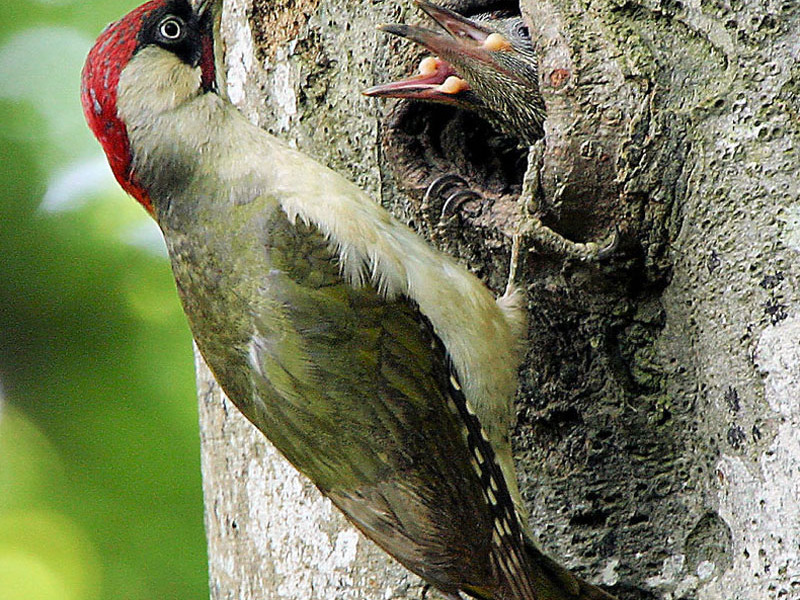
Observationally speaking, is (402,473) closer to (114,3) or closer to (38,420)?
(38,420)

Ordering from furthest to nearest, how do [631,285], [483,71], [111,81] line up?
[483,71] < [111,81] < [631,285]

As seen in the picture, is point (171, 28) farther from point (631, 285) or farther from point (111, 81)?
point (631, 285)

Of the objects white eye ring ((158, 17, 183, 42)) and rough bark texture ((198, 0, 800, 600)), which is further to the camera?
white eye ring ((158, 17, 183, 42))

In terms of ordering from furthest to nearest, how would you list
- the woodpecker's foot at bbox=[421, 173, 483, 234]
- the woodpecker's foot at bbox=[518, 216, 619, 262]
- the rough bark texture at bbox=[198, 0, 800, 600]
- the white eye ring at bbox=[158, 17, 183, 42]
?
the white eye ring at bbox=[158, 17, 183, 42], the woodpecker's foot at bbox=[421, 173, 483, 234], the woodpecker's foot at bbox=[518, 216, 619, 262], the rough bark texture at bbox=[198, 0, 800, 600]

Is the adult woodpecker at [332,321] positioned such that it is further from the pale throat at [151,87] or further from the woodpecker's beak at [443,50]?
the woodpecker's beak at [443,50]

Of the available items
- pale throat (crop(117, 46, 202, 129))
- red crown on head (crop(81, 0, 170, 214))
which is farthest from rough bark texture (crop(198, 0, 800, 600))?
red crown on head (crop(81, 0, 170, 214))

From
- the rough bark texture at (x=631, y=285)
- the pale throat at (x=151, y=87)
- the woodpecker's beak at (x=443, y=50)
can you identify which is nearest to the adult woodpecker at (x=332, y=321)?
the pale throat at (x=151, y=87)

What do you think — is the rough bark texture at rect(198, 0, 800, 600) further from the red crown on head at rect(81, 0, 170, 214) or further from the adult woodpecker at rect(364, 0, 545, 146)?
the red crown on head at rect(81, 0, 170, 214)

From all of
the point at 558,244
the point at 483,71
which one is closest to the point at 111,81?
the point at 483,71
